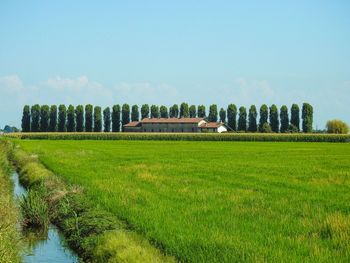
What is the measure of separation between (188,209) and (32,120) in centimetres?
12824

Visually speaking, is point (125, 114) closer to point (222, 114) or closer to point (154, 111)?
point (154, 111)

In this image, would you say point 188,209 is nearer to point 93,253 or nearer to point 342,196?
point 93,253

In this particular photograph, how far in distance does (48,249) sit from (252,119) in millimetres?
118042

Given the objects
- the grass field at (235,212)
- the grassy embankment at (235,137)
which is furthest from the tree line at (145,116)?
the grass field at (235,212)

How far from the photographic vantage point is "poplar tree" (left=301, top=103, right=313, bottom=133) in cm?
12156

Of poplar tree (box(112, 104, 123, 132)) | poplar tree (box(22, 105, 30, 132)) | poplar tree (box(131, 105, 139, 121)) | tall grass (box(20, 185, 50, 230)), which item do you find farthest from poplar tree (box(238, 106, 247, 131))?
tall grass (box(20, 185, 50, 230))

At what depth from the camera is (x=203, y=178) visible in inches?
784

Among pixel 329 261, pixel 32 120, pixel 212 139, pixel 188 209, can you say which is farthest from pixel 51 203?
pixel 32 120

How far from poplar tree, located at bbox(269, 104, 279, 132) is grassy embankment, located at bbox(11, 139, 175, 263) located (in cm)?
11261

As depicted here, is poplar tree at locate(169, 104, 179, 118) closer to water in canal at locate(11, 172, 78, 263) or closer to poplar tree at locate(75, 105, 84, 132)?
poplar tree at locate(75, 105, 84, 132)

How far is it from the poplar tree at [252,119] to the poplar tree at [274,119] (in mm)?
5004

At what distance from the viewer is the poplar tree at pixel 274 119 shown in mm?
123562

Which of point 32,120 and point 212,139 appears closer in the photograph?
point 212,139

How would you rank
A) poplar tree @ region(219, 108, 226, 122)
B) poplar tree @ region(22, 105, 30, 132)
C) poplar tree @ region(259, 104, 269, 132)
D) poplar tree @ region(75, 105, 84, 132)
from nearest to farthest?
poplar tree @ region(259, 104, 269, 132), poplar tree @ region(75, 105, 84, 132), poplar tree @ region(22, 105, 30, 132), poplar tree @ region(219, 108, 226, 122)
